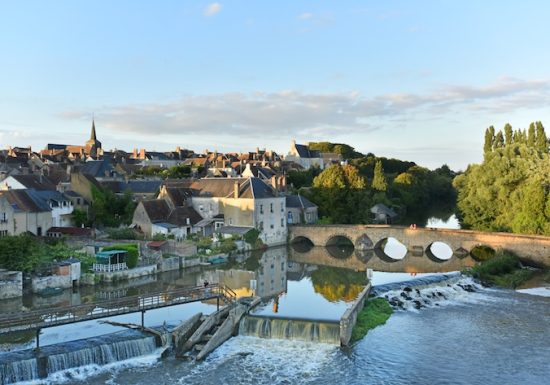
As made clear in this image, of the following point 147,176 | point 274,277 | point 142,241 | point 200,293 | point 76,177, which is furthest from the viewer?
point 147,176

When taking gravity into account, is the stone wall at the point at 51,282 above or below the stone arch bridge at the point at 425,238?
below

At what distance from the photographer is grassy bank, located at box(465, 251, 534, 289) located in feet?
117

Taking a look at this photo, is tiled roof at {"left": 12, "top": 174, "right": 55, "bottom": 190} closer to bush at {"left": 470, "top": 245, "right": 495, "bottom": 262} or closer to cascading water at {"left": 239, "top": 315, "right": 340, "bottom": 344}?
cascading water at {"left": 239, "top": 315, "right": 340, "bottom": 344}

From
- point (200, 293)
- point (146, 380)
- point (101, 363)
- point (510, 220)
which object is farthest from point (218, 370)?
point (510, 220)

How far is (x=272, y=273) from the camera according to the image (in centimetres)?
4212

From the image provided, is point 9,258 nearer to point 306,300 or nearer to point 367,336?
point 306,300

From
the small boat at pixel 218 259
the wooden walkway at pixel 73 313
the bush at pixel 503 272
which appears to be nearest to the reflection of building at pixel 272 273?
the small boat at pixel 218 259

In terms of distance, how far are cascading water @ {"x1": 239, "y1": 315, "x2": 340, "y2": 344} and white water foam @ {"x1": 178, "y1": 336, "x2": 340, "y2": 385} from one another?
0.30 metres

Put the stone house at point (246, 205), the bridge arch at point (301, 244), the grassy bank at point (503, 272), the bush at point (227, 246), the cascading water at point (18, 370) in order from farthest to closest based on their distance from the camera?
the bridge arch at point (301, 244) < the stone house at point (246, 205) < the bush at point (227, 246) < the grassy bank at point (503, 272) < the cascading water at point (18, 370)

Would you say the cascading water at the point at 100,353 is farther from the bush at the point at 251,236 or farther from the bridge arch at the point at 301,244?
the bridge arch at the point at 301,244

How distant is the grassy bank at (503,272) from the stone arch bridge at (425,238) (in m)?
1.37

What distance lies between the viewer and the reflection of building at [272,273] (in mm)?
36031

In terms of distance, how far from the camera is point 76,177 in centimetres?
5569

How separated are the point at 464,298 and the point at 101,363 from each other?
20.6 metres
